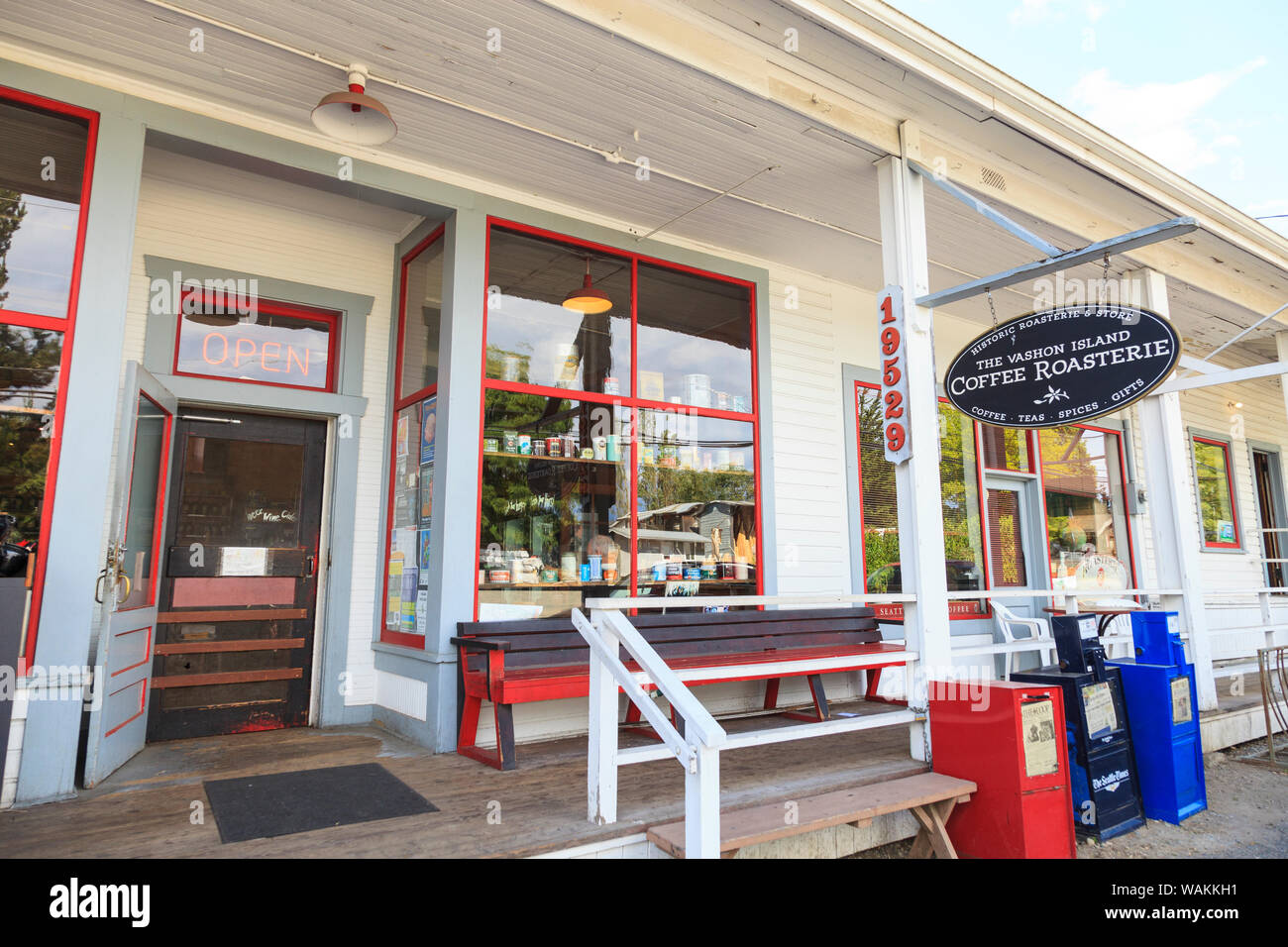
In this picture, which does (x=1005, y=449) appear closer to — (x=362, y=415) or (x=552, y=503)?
(x=552, y=503)

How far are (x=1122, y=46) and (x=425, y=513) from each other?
19.9 feet

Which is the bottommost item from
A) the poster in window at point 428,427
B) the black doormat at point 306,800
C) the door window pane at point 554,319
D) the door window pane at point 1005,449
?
the black doormat at point 306,800

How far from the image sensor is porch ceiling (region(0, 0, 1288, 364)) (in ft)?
12.2

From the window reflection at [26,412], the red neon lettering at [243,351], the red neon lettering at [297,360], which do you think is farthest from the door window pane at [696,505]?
the window reflection at [26,412]

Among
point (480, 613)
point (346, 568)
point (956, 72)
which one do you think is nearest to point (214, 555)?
point (346, 568)

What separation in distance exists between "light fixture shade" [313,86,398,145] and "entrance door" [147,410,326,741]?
7.03 feet

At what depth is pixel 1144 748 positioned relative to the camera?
423 cm

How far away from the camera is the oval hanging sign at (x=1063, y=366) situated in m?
3.78

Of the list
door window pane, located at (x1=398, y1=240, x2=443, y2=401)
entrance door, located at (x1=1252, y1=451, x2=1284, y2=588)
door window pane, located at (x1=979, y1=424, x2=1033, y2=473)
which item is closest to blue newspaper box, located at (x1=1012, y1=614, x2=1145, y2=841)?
door window pane, located at (x1=398, y1=240, x2=443, y2=401)

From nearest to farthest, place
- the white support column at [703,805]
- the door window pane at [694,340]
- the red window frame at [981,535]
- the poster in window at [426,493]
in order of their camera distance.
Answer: the white support column at [703,805] < the poster in window at [426,493] < the door window pane at [694,340] < the red window frame at [981,535]

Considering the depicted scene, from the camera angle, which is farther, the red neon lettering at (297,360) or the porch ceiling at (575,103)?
the red neon lettering at (297,360)

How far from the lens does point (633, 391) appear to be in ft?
18.8

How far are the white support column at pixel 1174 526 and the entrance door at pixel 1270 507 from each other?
6708 mm

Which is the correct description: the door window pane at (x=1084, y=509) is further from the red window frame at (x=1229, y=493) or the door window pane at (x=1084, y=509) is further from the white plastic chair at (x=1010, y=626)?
the red window frame at (x=1229, y=493)
